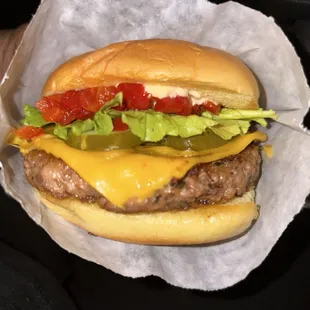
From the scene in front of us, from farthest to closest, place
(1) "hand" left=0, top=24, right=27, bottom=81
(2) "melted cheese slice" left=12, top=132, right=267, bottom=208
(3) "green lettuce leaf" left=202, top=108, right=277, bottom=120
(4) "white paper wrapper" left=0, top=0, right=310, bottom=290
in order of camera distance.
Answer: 1. (1) "hand" left=0, top=24, right=27, bottom=81
2. (4) "white paper wrapper" left=0, top=0, right=310, bottom=290
3. (3) "green lettuce leaf" left=202, top=108, right=277, bottom=120
4. (2) "melted cheese slice" left=12, top=132, right=267, bottom=208

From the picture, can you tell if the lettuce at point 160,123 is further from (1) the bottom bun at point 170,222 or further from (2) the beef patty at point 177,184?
(1) the bottom bun at point 170,222

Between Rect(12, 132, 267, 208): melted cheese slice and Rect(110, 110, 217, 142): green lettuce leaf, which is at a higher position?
Rect(110, 110, 217, 142): green lettuce leaf

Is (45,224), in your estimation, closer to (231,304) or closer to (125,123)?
(125,123)

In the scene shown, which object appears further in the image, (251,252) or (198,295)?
(198,295)

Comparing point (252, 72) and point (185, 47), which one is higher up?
point (185, 47)

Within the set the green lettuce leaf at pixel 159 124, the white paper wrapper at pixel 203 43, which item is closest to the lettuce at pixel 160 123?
the green lettuce leaf at pixel 159 124

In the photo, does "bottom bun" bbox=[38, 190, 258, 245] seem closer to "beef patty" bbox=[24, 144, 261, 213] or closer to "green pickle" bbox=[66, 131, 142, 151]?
"beef patty" bbox=[24, 144, 261, 213]

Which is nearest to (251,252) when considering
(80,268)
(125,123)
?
(125,123)

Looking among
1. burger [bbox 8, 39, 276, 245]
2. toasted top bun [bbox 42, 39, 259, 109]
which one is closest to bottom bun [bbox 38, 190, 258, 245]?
burger [bbox 8, 39, 276, 245]
